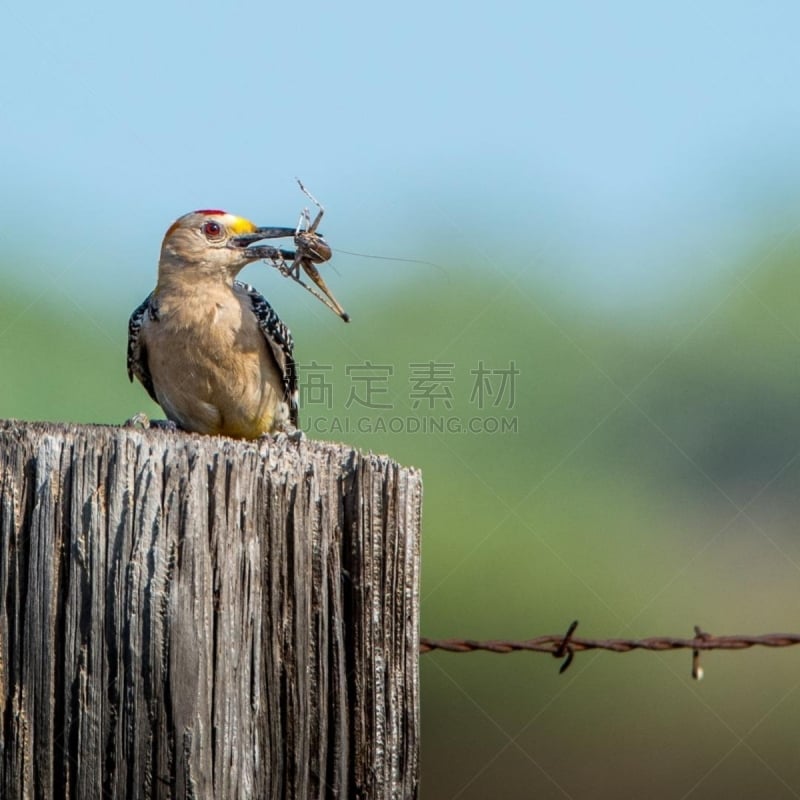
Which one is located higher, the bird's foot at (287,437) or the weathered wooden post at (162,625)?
the bird's foot at (287,437)

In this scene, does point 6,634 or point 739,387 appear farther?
point 739,387

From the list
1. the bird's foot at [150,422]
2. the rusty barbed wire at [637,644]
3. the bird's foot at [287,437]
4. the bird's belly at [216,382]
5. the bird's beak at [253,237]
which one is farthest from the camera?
the bird's beak at [253,237]

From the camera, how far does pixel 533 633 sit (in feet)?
43.1

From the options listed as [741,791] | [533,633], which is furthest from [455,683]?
[741,791]

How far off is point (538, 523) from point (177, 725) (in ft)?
40.3

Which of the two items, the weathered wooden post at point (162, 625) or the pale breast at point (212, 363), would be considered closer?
the weathered wooden post at point (162, 625)

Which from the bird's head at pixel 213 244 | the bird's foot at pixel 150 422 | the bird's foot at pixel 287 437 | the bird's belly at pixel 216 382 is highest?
the bird's head at pixel 213 244

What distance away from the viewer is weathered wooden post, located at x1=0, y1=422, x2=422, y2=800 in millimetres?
2736

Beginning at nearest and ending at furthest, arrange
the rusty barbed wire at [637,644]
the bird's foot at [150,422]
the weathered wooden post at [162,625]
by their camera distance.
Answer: the weathered wooden post at [162,625] < the rusty barbed wire at [637,644] < the bird's foot at [150,422]

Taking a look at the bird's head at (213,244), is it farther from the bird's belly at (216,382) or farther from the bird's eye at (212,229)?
the bird's belly at (216,382)

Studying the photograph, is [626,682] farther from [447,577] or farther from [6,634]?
[6,634]

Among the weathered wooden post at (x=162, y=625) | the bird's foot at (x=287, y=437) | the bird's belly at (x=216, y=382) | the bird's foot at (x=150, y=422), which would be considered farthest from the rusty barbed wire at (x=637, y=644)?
the bird's belly at (x=216, y=382)

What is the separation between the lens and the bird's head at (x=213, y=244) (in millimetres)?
7927

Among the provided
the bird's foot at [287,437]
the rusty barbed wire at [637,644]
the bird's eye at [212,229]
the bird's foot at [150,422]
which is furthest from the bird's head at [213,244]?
the rusty barbed wire at [637,644]
